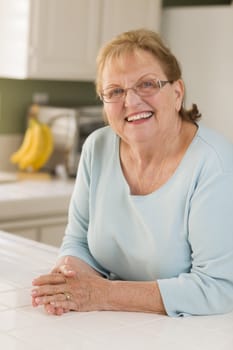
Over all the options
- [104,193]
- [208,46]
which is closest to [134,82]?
[104,193]

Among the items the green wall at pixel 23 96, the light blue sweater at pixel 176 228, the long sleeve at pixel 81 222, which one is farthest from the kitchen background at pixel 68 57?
the light blue sweater at pixel 176 228

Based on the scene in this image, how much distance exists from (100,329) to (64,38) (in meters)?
2.51

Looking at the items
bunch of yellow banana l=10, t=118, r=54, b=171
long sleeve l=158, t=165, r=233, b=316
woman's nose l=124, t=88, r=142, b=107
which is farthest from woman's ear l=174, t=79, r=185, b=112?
bunch of yellow banana l=10, t=118, r=54, b=171

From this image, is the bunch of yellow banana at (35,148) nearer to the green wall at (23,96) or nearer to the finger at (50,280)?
the green wall at (23,96)

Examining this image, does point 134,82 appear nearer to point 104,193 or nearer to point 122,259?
point 104,193

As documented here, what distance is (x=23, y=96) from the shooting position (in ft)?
13.6

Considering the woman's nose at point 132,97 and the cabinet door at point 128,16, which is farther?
the cabinet door at point 128,16

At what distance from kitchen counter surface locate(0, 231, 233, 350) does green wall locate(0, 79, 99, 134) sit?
2.36 metres

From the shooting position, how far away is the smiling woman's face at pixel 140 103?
1.75 metres

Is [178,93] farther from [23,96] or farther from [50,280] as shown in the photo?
[23,96]

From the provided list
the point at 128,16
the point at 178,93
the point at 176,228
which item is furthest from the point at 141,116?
the point at 128,16

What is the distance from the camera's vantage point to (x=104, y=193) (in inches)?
74.3

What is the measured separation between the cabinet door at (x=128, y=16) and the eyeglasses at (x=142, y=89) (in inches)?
90.6

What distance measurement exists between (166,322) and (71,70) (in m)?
A: 2.48
